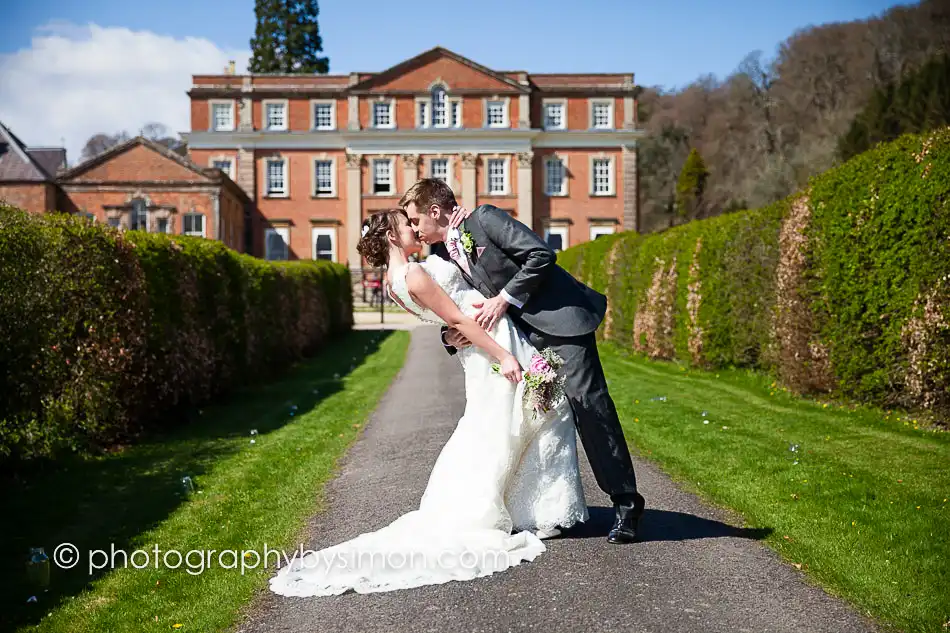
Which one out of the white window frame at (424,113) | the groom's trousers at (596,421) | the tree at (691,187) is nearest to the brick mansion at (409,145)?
the white window frame at (424,113)

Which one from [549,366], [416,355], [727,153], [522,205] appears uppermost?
[727,153]

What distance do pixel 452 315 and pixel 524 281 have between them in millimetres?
449

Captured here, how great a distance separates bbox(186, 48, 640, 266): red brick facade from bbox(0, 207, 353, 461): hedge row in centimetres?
3987

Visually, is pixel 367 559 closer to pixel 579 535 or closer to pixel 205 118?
pixel 579 535

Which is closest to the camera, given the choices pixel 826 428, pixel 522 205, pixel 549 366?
pixel 549 366

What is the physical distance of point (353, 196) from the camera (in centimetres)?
5212

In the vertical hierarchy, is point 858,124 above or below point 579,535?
above

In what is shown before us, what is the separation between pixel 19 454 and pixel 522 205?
1796 inches

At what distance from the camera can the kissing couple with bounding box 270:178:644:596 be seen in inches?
189

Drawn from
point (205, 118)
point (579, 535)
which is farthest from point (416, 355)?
point (205, 118)

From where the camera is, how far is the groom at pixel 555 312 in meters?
4.87

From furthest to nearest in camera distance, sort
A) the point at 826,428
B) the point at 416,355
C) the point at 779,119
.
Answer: the point at 779,119, the point at 416,355, the point at 826,428

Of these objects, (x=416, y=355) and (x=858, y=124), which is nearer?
(x=416, y=355)

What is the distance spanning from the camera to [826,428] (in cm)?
884
